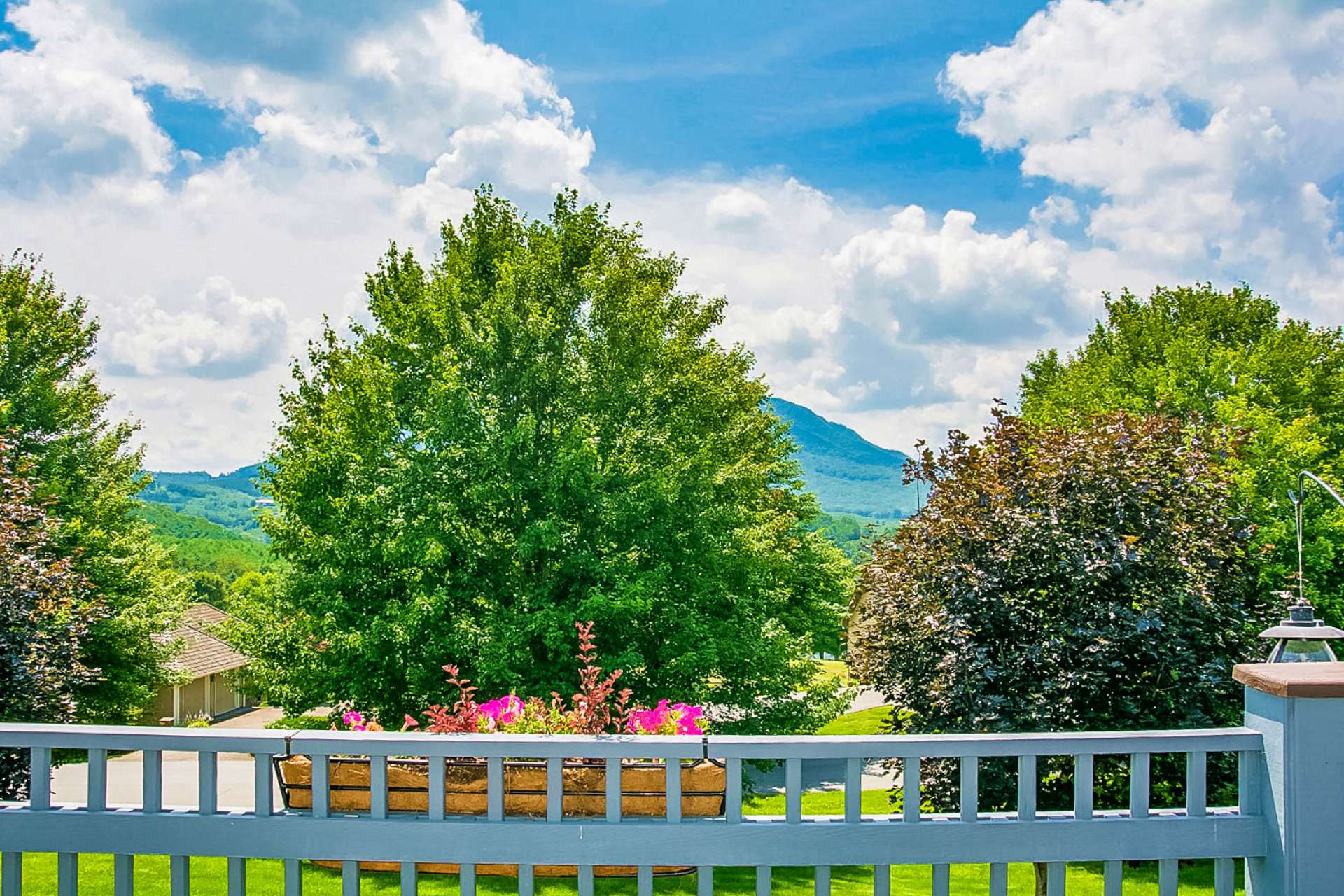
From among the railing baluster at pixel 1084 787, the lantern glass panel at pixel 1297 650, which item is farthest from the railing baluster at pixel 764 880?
the lantern glass panel at pixel 1297 650

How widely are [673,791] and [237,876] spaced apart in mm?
1307

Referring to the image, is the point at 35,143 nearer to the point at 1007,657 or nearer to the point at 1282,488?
the point at 1007,657

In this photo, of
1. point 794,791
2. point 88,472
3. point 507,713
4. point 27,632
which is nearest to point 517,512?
point 27,632

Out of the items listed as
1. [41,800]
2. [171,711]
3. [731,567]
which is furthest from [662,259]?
[171,711]

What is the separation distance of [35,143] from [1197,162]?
16806mm

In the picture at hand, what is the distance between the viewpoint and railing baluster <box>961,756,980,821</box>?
2.67 meters

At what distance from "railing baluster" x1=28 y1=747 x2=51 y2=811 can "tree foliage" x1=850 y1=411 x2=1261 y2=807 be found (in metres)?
6.47

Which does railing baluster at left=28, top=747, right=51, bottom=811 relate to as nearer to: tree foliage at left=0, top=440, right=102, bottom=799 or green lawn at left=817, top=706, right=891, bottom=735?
tree foliage at left=0, top=440, right=102, bottom=799

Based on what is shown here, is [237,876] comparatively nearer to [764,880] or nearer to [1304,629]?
[764,880]

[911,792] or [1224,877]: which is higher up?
[911,792]

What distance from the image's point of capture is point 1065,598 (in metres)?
7.87

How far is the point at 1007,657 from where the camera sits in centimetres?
795

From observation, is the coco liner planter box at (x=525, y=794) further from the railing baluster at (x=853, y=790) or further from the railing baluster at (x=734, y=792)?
the railing baluster at (x=853, y=790)

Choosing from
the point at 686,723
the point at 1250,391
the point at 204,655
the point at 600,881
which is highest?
the point at 1250,391
